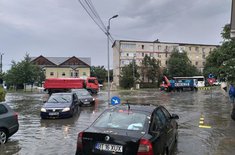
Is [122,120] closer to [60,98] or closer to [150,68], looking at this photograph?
[60,98]

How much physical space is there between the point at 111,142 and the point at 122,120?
0.93 metres

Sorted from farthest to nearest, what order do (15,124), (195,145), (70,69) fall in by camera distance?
(70,69), (15,124), (195,145)

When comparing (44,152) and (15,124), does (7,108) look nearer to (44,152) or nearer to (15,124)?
(15,124)

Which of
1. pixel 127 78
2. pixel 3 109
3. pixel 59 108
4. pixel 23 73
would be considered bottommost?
pixel 59 108

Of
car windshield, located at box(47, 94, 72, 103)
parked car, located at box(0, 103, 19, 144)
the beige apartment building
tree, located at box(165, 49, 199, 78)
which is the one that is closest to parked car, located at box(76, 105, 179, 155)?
parked car, located at box(0, 103, 19, 144)

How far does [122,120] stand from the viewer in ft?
20.6

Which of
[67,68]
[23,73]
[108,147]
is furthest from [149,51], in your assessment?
[108,147]

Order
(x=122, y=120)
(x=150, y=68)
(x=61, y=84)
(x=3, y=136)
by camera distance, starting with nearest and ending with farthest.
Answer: (x=122, y=120)
(x=3, y=136)
(x=61, y=84)
(x=150, y=68)

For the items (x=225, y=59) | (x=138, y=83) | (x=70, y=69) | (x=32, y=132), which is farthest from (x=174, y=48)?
(x=32, y=132)

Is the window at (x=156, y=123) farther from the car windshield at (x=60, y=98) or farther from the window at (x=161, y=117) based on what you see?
the car windshield at (x=60, y=98)

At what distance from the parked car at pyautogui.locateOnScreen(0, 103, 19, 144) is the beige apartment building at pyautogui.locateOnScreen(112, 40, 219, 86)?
72701mm

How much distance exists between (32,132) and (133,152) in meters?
7.69

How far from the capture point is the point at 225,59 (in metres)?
16.6

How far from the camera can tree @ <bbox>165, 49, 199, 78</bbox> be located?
271ft
